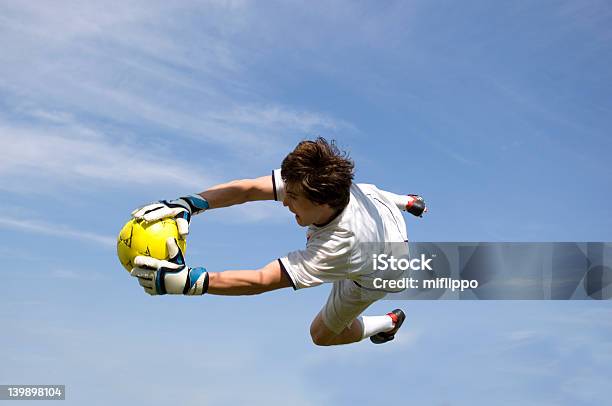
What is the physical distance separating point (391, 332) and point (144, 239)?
447cm

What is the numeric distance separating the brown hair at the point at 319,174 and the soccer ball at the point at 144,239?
1212 mm

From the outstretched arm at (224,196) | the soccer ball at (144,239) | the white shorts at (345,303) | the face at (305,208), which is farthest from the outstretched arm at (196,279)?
the white shorts at (345,303)

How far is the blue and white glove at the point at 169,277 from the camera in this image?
22.4 feet

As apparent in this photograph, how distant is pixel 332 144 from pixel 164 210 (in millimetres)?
1759

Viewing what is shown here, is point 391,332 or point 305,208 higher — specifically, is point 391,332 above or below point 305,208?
below

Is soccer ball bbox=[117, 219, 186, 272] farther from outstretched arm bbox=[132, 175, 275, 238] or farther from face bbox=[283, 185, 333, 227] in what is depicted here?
face bbox=[283, 185, 333, 227]

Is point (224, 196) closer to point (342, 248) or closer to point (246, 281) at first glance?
point (246, 281)

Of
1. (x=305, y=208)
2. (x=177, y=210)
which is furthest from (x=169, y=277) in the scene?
(x=305, y=208)

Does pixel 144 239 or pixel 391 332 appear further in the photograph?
pixel 391 332

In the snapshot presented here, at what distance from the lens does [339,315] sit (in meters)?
8.72

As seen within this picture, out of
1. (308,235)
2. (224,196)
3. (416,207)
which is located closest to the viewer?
(308,235)

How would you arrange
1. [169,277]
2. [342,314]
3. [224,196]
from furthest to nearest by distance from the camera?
[342,314], [224,196], [169,277]

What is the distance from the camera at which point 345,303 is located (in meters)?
8.52

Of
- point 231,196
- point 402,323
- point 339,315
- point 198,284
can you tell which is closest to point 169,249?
point 198,284
